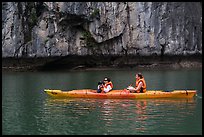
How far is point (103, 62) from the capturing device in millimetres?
43188


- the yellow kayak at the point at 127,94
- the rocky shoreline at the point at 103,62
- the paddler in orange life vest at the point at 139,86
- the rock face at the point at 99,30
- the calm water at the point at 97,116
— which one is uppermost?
the rock face at the point at 99,30

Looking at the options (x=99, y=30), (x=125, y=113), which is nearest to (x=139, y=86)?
(x=125, y=113)

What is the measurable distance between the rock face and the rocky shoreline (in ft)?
4.47

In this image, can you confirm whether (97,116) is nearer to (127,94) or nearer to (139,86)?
(127,94)

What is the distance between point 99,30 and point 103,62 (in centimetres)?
456

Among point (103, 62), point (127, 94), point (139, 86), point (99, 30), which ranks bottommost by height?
point (127, 94)

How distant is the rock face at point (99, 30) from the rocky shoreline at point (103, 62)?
4.47ft

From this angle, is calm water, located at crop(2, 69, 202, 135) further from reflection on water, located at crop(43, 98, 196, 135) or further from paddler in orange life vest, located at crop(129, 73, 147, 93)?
paddler in orange life vest, located at crop(129, 73, 147, 93)

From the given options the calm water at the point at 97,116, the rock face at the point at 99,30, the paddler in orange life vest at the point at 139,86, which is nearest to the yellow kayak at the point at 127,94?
the paddler in orange life vest at the point at 139,86

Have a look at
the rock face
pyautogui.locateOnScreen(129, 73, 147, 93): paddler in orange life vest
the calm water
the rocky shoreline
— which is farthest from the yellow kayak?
the rocky shoreline

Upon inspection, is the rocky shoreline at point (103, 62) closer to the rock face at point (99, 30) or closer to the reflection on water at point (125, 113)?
the rock face at point (99, 30)

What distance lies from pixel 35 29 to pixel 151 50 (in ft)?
38.4

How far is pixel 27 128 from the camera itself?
46.1 ft

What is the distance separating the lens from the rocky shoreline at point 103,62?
41.9 metres
